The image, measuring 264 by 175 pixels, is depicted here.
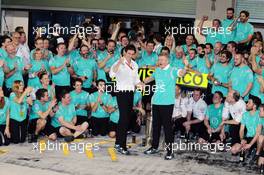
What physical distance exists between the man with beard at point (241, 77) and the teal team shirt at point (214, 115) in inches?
17.7

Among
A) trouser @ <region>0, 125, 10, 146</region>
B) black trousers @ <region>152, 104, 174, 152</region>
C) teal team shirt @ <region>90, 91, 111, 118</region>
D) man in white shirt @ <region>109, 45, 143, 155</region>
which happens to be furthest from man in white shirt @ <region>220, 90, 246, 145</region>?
trouser @ <region>0, 125, 10, 146</region>

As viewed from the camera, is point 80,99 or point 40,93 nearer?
point 40,93

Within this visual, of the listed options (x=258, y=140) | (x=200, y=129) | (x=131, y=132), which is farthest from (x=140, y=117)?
(x=258, y=140)

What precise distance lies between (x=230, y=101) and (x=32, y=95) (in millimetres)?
3511

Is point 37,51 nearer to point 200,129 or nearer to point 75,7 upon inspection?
point 200,129

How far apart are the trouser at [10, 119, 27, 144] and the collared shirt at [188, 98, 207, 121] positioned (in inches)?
120

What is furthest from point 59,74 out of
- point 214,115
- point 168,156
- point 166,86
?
point 214,115

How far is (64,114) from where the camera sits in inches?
348

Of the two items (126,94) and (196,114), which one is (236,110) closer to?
(196,114)

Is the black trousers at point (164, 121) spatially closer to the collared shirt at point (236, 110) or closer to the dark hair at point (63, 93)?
the collared shirt at point (236, 110)

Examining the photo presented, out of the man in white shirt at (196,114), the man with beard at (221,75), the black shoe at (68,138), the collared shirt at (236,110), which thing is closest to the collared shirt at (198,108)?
the man in white shirt at (196,114)

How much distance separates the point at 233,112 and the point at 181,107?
110cm

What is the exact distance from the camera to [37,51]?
923 centimetres

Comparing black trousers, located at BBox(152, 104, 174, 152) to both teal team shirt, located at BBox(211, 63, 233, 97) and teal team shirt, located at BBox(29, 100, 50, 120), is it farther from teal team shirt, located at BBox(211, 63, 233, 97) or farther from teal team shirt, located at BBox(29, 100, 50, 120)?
teal team shirt, located at BBox(29, 100, 50, 120)
